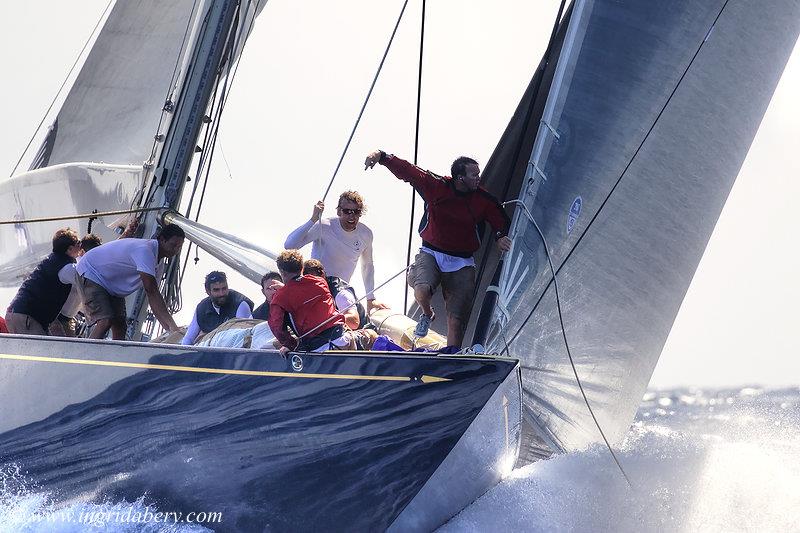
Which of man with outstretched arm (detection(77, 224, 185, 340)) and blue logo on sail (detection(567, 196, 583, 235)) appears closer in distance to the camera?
blue logo on sail (detection(567, 196, 583, 235))

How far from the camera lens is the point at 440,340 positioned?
7730mm

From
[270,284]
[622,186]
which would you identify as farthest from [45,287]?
[622,186]

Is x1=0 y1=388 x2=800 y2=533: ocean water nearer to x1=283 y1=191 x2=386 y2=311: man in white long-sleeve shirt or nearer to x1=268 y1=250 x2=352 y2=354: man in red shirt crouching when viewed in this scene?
x1=268 y1=250 x2=352 y2=354: man in red shirt crouching

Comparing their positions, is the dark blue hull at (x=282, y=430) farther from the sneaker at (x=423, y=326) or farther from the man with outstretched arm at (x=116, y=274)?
the man with outstretched arm at (x=116, y=274)

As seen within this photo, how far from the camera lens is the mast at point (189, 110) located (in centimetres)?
949

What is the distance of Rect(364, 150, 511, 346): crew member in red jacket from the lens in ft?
22.6

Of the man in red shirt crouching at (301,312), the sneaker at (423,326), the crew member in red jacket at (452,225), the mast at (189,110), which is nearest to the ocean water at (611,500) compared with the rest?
the sneaker at (423,326)

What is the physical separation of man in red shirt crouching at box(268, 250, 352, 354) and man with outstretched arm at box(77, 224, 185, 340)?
1.71 meters

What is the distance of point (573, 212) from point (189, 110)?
3.59 meters

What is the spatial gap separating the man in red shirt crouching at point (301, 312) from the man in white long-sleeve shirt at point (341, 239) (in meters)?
1.58

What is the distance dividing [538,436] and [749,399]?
30252mm

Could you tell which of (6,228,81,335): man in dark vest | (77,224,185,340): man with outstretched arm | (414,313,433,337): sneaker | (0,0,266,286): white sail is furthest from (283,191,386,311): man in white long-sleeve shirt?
(0,0,266,286): white sail

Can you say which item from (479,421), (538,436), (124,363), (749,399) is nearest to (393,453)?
(479,421)

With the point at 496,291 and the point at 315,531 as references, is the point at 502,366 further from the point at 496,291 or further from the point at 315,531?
the point at 315,531
